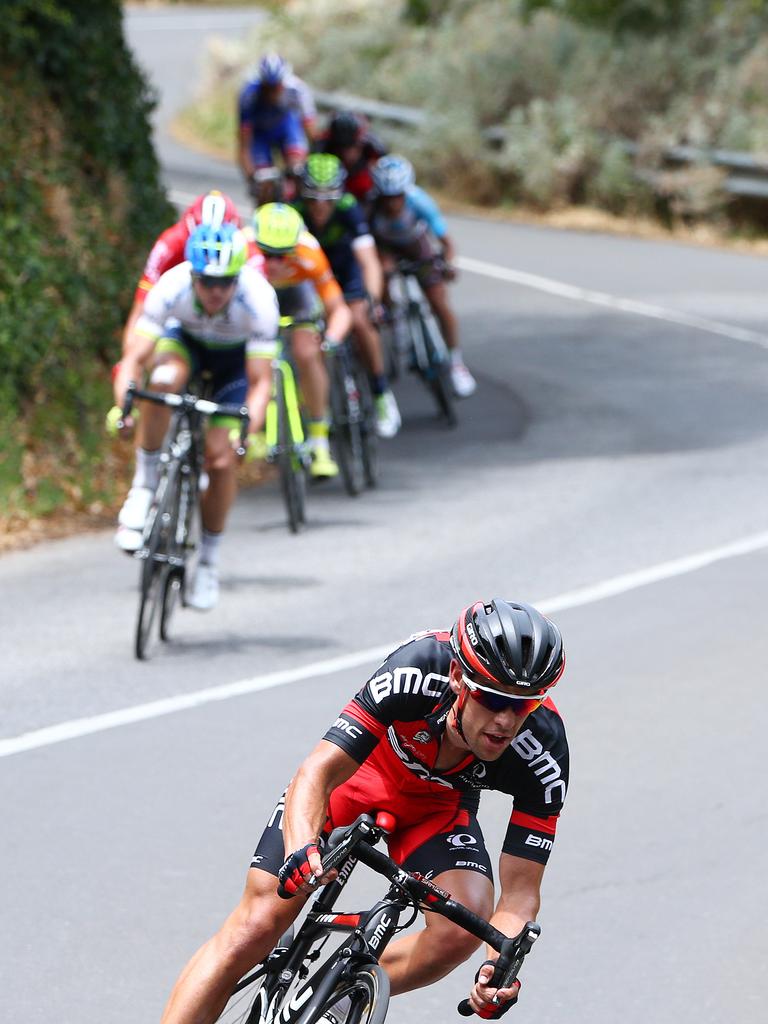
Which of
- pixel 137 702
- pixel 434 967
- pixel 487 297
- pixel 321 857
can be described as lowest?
pixel 487 297

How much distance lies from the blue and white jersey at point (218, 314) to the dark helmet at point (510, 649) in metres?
5.13

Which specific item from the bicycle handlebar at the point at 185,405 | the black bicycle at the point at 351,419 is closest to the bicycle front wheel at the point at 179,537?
the bicycle handlebar at the point at 185,405

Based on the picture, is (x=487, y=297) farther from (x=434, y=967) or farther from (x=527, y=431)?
(x=434, y=967)

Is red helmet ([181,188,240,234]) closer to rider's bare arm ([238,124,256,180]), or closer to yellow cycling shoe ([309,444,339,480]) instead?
yellow cycling shoe ([309,444,339,480])

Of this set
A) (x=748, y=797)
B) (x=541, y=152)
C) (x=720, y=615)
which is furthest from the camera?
(x=541, y=152)

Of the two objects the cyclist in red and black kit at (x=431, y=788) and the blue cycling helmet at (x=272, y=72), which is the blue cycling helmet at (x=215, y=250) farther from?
the blue cycling helmet at (x=272, y=72)

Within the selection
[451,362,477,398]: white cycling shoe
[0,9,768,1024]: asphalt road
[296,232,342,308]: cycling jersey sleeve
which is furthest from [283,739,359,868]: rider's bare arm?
[451,362,477,398]: white cycling shoe

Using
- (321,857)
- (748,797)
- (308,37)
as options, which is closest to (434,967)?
(321,857)

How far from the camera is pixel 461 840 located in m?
5.02

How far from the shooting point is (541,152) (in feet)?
86.5

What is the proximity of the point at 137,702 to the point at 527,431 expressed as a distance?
7330 mm

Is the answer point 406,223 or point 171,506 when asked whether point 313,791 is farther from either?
point 406,223

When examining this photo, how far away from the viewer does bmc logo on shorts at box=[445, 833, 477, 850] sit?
5000 mm

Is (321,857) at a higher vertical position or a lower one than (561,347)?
higher
